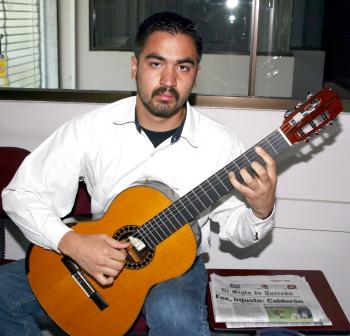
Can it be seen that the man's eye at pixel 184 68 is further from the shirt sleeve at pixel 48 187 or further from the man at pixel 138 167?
the shirt sleeve at pixel 48 187

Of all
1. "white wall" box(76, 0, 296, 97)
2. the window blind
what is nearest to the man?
"white wall" box(76, 0, 296, 97)

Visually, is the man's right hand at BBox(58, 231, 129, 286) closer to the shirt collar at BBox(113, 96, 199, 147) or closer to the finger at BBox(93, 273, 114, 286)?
the finger at BBox(93, 273, 114, 286)

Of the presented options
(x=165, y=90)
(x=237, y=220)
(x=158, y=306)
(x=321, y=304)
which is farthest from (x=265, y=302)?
(x=165, y=90)

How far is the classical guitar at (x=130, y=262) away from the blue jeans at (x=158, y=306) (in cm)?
6

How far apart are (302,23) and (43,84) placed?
2259 mm

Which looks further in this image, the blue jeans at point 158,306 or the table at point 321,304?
the table at point 321,304

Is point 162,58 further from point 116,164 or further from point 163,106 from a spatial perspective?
point 116,164

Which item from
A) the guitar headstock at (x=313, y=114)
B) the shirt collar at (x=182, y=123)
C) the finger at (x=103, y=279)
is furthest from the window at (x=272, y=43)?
the finger at (x=103, y=279)

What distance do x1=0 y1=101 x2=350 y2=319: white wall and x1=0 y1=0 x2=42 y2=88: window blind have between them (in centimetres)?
74

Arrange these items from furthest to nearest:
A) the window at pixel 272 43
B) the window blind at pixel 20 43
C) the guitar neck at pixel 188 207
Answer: the window blind at pixel 20 43
the window at pixel 272 43
the guitar neck at pixel 188 207

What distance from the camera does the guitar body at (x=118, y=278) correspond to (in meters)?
1.60

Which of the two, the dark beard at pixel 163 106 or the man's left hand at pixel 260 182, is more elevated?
the dark beard at pixel 163 106

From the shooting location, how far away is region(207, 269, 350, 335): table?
1.70 meters

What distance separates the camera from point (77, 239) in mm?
1621
